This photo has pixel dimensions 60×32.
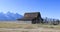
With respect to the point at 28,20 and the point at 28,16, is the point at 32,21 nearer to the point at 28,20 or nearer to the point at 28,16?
the point at 28,20

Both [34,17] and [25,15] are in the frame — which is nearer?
[34,17]

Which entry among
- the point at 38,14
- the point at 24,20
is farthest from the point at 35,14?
the point at 24,20

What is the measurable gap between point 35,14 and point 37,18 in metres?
2.55

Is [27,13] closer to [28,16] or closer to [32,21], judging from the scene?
[28,16]

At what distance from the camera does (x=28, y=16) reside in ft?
225

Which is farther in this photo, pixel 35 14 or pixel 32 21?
pixel 35 14

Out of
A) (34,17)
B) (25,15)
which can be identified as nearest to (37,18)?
(34,17)

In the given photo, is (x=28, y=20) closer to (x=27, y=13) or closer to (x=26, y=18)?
(x=26, y=18)

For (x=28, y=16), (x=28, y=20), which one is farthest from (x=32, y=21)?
(x=28, y=16)

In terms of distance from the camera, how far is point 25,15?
70438mm

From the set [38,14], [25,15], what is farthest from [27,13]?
[38,14]

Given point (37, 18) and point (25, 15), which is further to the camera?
point (25, 15)

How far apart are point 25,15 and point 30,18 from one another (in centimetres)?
600

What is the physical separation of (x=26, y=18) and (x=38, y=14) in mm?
5061
